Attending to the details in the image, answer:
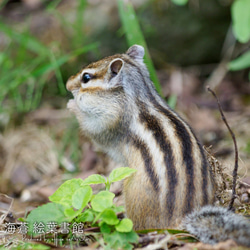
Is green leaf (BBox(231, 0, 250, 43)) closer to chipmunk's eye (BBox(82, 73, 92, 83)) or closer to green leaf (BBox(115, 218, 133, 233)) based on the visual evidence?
chipmunk's eye (BBox(82, 73, 92, 83))

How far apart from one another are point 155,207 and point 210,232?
1.34ft

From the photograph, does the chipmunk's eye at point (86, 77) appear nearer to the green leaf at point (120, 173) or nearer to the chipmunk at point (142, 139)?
the chipmunk at point (142, 139)

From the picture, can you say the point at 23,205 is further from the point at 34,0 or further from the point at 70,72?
the point at 34,0

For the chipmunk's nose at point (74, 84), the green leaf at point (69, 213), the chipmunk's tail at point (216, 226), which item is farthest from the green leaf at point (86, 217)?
the chipmunk's nose at point (74, 84)

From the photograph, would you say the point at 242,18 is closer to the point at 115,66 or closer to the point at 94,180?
the point at 115,66

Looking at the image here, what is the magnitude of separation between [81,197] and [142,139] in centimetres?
72

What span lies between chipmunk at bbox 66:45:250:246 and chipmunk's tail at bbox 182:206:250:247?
0.26ft

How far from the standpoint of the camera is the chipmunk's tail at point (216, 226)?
2331 millimetres

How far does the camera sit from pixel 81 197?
8.25 ft

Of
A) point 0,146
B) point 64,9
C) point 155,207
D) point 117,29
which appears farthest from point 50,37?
point 155,207

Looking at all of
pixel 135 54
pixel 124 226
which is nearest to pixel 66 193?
pixel 124 226

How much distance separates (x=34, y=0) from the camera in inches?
273

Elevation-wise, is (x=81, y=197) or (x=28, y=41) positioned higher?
(x=28, y=41)

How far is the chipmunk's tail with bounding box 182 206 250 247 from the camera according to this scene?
91.8 inches
